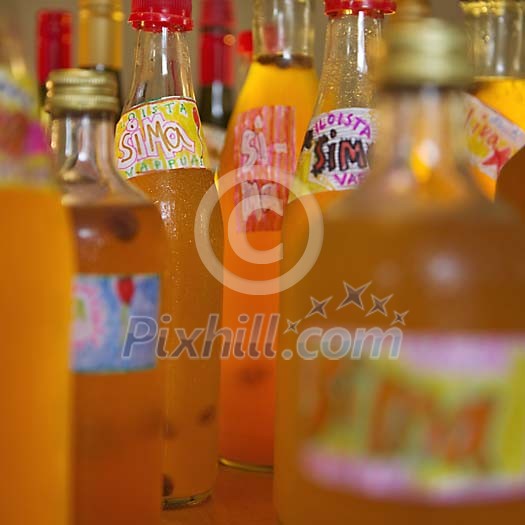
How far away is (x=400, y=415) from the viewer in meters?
0.48

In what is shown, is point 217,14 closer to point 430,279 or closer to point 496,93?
point 496,93

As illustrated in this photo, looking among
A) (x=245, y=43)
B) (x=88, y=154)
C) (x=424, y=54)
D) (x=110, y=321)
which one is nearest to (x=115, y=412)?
(x=110, y=321)

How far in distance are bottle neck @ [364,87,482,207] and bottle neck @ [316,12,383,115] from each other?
204 mm

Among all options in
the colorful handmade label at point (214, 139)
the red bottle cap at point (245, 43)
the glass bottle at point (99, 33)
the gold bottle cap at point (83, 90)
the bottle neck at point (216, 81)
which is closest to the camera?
Answer: the gold bottle cap at point (83, 90)

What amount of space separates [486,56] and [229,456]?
400 mm

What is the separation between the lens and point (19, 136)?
1.54ft

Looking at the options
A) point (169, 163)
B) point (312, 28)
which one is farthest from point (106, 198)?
point (312, 28)

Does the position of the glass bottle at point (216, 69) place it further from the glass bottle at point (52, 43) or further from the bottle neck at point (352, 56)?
the bottle neck at point (352, 56)

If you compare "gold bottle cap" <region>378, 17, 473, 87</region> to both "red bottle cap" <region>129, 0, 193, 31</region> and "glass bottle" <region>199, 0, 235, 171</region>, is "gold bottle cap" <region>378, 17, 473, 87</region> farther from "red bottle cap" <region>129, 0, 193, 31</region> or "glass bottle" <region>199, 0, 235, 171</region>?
"glass bottle" <region>199, 0, 235, 171</region>

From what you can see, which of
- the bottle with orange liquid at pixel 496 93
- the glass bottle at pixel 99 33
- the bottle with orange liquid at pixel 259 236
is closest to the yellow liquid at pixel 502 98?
the bottle with orange liquid at pixel 496 93

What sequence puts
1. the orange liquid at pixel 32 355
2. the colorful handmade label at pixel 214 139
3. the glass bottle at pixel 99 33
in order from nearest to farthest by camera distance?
the orange liquid at pixel 32 355, the glass bottle at pixel 99 33, the colorful handmade label at pixel 214 139

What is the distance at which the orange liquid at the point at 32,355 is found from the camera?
0.46m

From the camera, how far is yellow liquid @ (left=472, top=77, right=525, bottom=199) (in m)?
0.70

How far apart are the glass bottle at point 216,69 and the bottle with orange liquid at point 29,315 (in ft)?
2.90
